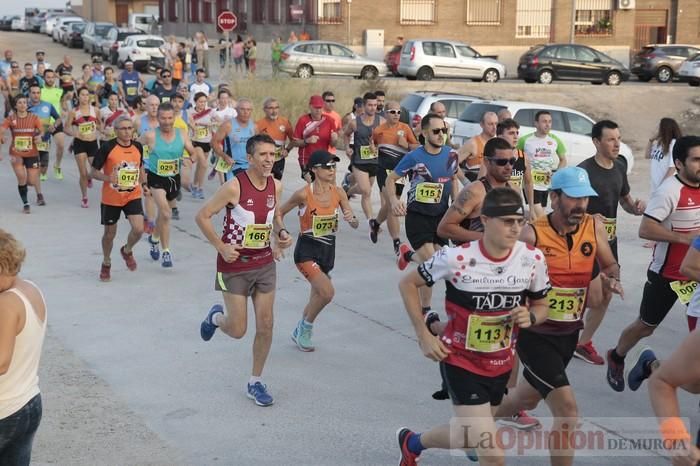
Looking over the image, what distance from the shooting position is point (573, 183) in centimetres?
559

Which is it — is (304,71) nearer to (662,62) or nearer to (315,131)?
(662,62)

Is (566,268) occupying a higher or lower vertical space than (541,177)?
higher

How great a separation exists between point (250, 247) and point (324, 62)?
2809 cm

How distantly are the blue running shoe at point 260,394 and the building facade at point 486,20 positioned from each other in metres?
38.8

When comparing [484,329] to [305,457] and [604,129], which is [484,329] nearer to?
[305,457]

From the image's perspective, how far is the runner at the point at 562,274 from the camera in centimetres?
554

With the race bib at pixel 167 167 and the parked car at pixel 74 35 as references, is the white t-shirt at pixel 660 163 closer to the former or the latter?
the race bib at pixel 167 167

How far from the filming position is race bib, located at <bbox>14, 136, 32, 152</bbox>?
1531 cm

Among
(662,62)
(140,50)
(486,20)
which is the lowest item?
(662,62)

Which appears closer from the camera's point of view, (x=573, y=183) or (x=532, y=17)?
(x=573, y=183)

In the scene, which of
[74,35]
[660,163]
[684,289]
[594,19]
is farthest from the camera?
[74,35]

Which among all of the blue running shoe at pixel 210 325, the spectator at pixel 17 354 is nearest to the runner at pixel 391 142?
the blue running shoe at pixel 210 325

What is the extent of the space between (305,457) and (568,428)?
5.83ft

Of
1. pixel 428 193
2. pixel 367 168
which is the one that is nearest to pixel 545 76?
pixel 367 168
